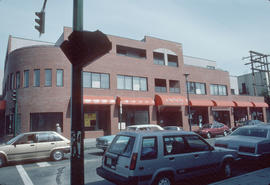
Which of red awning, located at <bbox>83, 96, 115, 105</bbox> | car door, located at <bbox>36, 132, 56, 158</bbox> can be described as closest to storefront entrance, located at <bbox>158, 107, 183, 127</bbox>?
red awning, located at <bbox>83, 96, 115, 105</bbox>

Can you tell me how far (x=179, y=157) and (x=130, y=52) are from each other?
2245cm

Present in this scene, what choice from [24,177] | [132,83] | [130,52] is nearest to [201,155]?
[24,177]

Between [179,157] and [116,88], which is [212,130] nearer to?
[116,88]

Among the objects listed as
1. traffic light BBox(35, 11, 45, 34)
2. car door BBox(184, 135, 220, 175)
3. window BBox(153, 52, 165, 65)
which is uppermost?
window BBox(153, 52, 165, 65)

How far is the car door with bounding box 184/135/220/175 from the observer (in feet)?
18.3

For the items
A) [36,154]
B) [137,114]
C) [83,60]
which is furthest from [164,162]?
Result: [137,114]

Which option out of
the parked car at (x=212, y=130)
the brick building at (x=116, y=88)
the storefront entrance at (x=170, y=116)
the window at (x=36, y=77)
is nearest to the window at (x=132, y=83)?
the brick building at (x=116, y=88)

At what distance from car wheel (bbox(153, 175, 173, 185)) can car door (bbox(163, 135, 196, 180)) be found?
0.71 feet

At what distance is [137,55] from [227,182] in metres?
23.1

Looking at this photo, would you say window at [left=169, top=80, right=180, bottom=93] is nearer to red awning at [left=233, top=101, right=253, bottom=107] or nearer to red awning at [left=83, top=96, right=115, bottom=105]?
red awning at [left=83, top=96, right=115, bottom=105]

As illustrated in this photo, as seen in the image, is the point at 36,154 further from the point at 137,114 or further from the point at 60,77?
the point at 137,114

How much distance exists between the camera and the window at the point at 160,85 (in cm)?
2703

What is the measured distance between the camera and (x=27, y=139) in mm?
10297

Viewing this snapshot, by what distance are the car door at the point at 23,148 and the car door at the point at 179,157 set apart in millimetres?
7933
